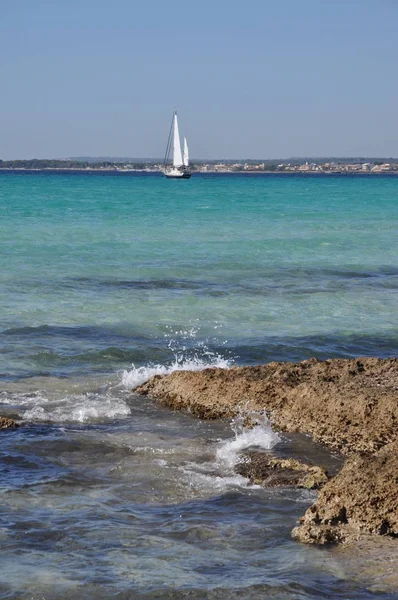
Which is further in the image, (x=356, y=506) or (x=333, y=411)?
(x=333, y=411)

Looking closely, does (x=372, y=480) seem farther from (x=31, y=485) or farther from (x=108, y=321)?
(x=108, y=321)

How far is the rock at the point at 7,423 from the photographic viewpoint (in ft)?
37.7

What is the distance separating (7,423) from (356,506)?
4.74 metres

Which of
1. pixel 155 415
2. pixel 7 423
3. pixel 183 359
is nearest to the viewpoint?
pixel 7 423

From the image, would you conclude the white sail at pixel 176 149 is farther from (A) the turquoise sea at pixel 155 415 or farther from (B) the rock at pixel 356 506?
(B) the rock at pixel 356 506

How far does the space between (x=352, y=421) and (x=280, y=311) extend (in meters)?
10.00

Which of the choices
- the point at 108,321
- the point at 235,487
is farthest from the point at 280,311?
the point at 235,487

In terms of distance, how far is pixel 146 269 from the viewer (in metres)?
28.1

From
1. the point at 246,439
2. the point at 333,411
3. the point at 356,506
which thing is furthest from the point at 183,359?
the point at 356,506

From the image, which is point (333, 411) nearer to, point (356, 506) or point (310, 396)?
point (310, 396)

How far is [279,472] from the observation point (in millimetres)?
9930

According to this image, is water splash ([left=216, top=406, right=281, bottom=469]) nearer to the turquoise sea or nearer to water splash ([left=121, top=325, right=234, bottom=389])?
the turquoise sea

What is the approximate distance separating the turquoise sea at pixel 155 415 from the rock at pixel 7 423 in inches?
7.1

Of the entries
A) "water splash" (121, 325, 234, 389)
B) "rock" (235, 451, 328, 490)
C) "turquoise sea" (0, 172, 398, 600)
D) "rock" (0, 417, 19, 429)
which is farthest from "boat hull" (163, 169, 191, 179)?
"rock" (235, 451, 328, 490)
